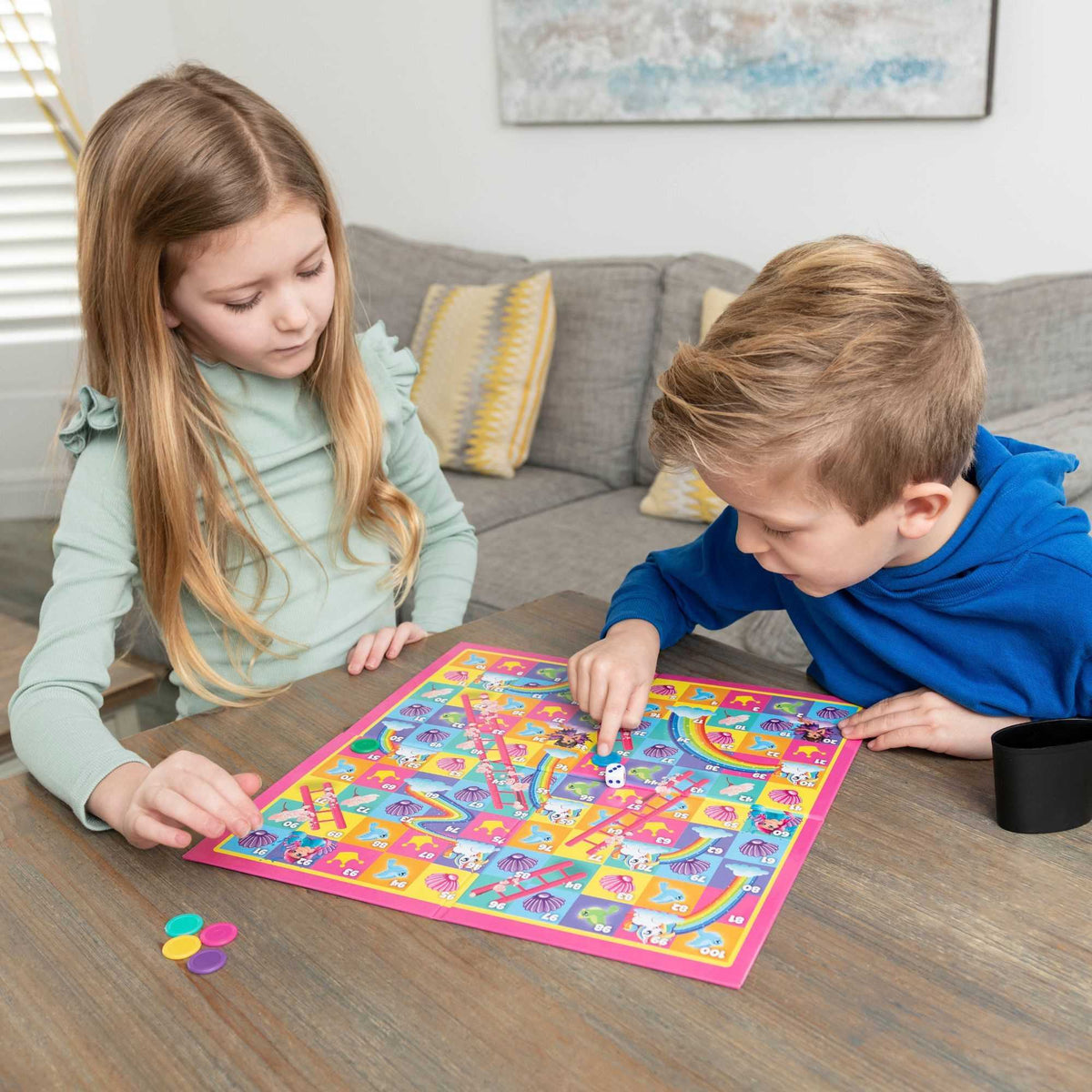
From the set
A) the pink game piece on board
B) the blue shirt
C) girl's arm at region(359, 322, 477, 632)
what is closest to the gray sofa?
girl's arm at region(359, 322, 477, 632)

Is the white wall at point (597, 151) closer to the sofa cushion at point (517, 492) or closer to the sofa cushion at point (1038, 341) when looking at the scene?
the sofa cushion at point (1038, 341)

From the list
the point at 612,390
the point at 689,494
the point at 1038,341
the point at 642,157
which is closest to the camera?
the point at 1038,341

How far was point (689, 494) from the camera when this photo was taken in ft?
8.14

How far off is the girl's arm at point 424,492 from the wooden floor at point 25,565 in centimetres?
198

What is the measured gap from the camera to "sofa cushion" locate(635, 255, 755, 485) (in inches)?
104

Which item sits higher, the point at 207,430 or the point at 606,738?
the point at 207,430

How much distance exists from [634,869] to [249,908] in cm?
27

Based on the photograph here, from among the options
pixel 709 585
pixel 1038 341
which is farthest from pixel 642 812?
pixel 1038 341

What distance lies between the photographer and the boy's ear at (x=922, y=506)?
937 millimetres

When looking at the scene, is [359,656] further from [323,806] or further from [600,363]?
[600,363]

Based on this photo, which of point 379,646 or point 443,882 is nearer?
point 443,882

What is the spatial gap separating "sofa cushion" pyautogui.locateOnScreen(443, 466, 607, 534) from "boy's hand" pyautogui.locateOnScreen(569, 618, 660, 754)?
1.51 metres

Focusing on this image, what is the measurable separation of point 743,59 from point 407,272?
108 cm

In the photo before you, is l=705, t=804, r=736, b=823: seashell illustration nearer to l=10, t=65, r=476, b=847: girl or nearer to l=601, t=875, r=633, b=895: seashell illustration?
l=601, t=875, r=633, b=895: seashell illustration
